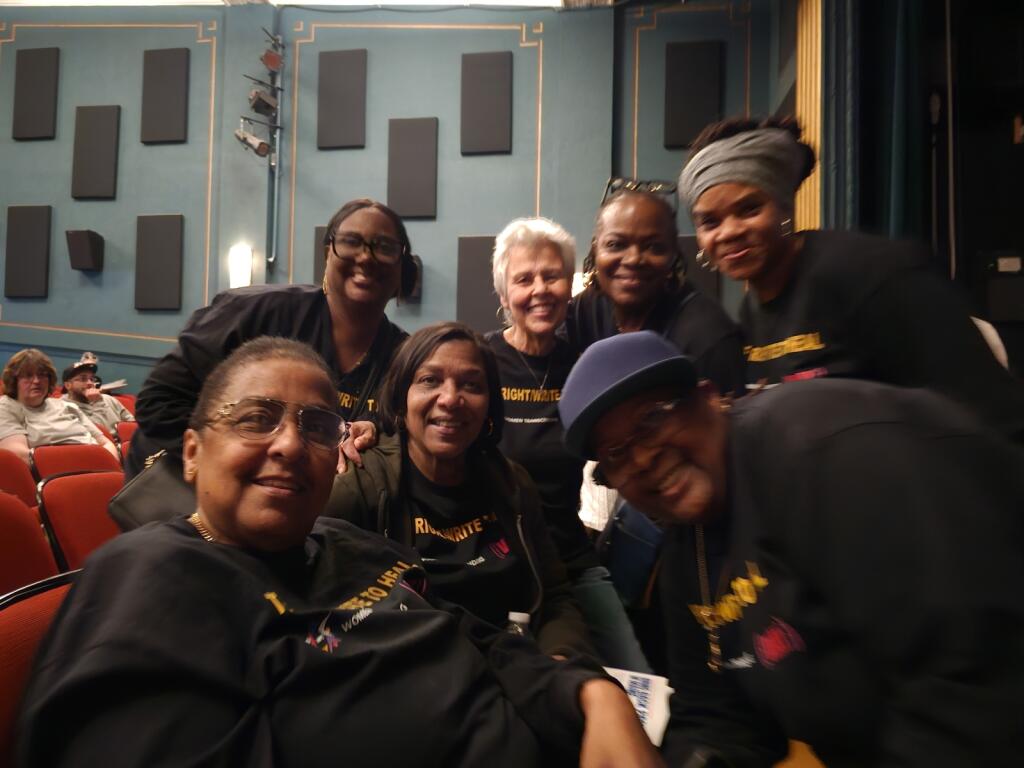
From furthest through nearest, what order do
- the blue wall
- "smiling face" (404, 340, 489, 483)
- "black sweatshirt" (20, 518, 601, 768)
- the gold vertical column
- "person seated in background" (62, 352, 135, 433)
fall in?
the blue wall, "person seated in background" (62, 352, 135, 433), the gold vertical column, "smiling face" (404, 340, 489, 483), "black sweatshirt" (20, 518, 601, 768)

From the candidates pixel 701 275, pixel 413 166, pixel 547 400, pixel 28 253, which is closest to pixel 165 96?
pixel 28 253

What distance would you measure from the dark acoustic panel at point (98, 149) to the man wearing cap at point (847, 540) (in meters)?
7.90

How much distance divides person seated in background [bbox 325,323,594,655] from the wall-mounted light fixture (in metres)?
5.74

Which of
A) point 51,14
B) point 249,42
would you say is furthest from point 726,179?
point 51,14

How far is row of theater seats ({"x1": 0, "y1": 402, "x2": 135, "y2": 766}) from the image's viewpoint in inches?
35.0

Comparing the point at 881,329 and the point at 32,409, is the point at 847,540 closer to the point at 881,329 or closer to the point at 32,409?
the point at 881,329

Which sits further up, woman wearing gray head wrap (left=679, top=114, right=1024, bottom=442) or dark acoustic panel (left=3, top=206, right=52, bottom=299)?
dark acoustic panel (left=3, top=206, right=52, bottom=299)

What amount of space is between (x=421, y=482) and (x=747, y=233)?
93cm

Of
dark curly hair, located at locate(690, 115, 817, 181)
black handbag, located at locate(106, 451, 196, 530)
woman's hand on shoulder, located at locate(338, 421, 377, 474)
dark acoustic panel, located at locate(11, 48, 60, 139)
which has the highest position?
dark acoustic panel, located at locate(11, 48, 60, 139)

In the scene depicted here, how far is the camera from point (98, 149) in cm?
741

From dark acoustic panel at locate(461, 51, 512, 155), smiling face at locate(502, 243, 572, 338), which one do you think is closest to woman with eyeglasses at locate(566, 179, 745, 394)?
smiling face at locate(502, 243, 572, 338)

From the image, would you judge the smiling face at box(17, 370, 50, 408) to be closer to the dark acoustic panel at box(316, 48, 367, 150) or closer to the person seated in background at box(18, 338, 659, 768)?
the dark acoustic panel at box(316, 48, 367, 150)

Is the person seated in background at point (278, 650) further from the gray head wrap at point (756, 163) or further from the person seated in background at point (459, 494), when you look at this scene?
the gray head wrap at point (756, 163)

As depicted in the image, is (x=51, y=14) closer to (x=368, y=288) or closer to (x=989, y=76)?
(x=368, y=288)
